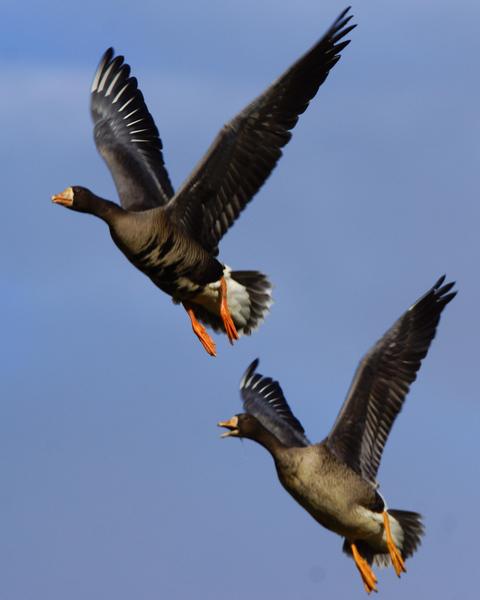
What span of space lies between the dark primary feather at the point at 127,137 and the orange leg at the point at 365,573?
375cm

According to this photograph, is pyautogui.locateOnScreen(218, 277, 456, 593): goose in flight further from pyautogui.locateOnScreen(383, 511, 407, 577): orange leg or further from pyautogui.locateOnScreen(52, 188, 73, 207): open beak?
pyautogui.locateOnScreen(52, 188, 73, 207): open beak

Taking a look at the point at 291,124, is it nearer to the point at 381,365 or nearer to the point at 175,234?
the point at 175,234

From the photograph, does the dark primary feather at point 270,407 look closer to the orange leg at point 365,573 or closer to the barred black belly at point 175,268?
the orange leg at point 365,573

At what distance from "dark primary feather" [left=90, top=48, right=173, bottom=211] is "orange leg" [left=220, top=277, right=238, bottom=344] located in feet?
3.38

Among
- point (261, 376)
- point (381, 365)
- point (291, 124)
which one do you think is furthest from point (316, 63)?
point (261, 376)

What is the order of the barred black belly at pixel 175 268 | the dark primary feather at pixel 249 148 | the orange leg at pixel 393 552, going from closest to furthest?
the dark primary feather at pixel 249 148
the barred black belly at pixel 175 268
the orange leg at pixel 393 552

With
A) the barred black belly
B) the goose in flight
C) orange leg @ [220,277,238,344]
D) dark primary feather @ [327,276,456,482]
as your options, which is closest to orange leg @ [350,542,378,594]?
the goose in flight

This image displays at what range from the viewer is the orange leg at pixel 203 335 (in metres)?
15.6

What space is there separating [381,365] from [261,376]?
2463 mm

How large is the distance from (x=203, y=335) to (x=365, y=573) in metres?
2.68

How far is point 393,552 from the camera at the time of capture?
591 inches

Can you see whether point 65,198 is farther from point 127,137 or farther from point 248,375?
point 248,375

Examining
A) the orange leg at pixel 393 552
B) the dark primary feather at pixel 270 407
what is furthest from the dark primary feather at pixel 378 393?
the dark primary feather at pixel 270 407

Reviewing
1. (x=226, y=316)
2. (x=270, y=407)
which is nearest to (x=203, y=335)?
(x=226, y=316)
